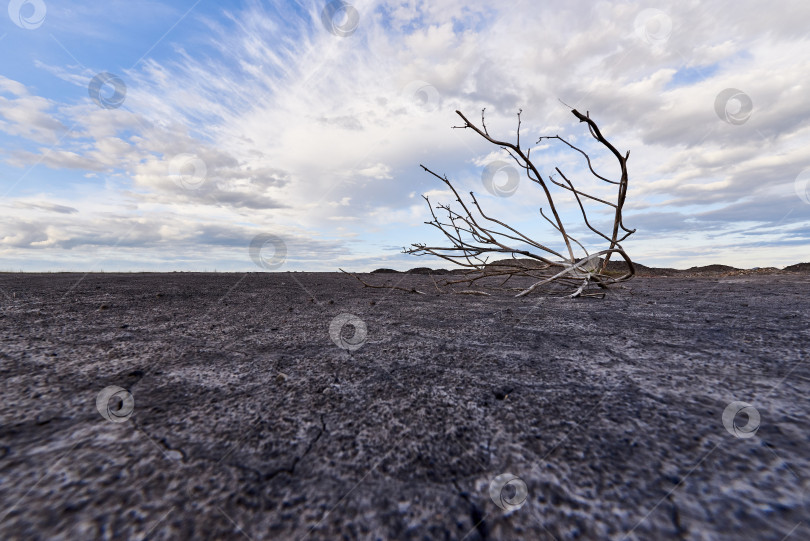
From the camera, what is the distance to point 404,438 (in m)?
0.88

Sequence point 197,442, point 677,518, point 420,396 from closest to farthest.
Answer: point 677,518 < point 197,442 < point 420,396

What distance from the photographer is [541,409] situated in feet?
3.36

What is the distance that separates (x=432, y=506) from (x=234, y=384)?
858 mm

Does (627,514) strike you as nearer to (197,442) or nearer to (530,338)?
(197,442)

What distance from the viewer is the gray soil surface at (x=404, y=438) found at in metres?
0.61

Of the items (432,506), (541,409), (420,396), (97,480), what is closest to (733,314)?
(541,409)

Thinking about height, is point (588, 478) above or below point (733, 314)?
below

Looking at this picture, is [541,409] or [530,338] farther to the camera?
[530,338]

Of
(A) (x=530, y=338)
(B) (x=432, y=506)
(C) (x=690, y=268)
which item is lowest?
(B) (x=432, y=506)

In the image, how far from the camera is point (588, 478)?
0.71 m

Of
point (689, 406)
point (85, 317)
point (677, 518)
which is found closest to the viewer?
point (677, 518)

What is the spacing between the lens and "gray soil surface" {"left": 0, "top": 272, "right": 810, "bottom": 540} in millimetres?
612

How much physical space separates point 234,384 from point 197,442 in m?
0.40

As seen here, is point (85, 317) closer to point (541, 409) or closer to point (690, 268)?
point (541, 409)
